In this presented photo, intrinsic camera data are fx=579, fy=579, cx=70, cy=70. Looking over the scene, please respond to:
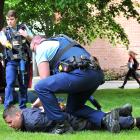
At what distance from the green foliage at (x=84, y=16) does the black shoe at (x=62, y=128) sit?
569 inches

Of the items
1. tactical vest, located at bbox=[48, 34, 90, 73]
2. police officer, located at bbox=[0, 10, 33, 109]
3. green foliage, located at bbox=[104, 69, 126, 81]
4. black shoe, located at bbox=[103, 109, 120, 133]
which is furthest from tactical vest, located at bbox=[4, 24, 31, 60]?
green foliage, located at bbox=[104, 69, 126, 81]

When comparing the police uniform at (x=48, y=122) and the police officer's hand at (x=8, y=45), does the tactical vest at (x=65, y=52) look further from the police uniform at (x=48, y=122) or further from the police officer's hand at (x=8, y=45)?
the police officer's hand at (x=8, y=45)

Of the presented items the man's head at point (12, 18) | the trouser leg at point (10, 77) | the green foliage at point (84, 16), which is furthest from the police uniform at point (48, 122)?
the green foliage at point (84, 16)

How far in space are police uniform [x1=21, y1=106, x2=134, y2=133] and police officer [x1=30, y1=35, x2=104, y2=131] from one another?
18 centimetres

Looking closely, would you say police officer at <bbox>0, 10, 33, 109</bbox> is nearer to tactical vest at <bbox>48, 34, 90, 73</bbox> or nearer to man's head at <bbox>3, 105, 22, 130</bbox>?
man's head at <bbox>3, 105, 22, 130</bbox>

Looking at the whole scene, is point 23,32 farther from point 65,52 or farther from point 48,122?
point 48,122

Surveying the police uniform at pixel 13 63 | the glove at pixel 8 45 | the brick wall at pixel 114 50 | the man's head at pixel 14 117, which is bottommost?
the brick wall at pixel 114 50

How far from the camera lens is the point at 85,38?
103 ft

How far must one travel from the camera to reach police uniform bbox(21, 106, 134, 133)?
7840 millimetres

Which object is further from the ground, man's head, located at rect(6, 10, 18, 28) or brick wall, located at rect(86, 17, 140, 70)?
man's head, located at rect(6, 10, 18, 28)

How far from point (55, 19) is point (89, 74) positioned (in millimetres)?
21976

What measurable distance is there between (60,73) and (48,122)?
2.28 ft

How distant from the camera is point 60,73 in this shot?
767cm

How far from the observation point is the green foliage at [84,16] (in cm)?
2344
